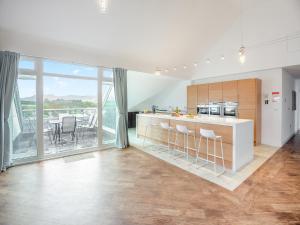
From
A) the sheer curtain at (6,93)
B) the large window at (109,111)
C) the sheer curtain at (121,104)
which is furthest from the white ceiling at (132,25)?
the large window at (109,111)

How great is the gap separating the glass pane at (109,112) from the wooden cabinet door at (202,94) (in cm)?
355

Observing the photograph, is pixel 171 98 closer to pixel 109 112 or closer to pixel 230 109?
pixel 230 109

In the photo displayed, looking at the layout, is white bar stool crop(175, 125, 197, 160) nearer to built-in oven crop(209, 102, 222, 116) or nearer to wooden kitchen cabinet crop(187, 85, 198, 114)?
built-in oven crop(209, 102, 222, 116)

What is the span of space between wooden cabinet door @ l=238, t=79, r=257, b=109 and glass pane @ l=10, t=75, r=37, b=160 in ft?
20.0

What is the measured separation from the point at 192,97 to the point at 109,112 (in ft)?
12.0

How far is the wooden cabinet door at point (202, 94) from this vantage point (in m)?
6.50

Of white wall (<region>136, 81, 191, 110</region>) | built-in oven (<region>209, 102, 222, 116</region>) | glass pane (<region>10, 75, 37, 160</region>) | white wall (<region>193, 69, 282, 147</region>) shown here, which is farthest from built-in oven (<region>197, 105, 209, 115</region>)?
glass pane (<region>10, 75, 37, 160</region>)

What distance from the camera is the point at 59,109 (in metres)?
4.54

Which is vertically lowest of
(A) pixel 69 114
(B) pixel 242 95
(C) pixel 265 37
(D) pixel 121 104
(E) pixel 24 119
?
(E) pixel 24 119

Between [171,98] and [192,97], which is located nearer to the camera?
[192,97]

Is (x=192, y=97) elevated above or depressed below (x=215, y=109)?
above

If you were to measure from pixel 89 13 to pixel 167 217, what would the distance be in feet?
13.1

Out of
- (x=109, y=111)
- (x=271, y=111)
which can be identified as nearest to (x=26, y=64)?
(x=109, y=111)

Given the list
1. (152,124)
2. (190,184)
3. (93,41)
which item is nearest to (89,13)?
(93,41)
